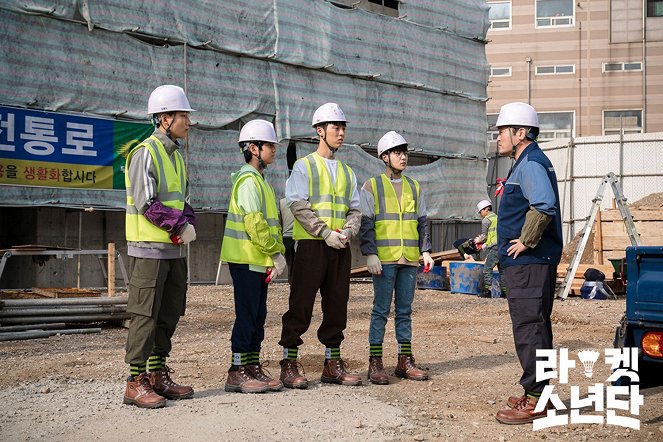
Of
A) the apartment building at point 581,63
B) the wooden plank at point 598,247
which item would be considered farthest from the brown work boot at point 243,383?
the apartment building at point 581,63

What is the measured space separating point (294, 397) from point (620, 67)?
33.7 m

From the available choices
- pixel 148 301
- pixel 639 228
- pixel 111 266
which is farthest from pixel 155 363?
pixel 639 228

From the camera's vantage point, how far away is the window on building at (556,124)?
36438 mm

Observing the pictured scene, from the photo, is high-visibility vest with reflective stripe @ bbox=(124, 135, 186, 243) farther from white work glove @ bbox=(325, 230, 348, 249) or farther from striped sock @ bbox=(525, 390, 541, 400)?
striped sock @ bbox=(525, 390, 541, 400)

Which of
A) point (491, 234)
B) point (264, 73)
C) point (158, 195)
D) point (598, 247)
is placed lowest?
point (598, 247)

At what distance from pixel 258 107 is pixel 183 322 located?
327 inches

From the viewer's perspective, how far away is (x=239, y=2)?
17984mm

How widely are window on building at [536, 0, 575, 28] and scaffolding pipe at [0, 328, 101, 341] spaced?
104 ft

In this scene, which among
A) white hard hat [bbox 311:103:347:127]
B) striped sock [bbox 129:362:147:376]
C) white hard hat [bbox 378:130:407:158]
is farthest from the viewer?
white hard hat [bbox 378:130:407:158]

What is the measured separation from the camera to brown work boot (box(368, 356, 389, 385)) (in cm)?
643

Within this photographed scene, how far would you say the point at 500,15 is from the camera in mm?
37719

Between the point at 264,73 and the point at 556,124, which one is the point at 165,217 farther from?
the point at 556,124

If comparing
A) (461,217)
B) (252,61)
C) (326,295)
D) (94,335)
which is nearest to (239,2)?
(252,61)

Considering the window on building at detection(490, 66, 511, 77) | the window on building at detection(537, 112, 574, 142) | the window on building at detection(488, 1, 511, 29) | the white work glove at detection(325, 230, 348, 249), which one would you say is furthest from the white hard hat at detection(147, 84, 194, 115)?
the window on building at detection(488, 1, 511, 29)
